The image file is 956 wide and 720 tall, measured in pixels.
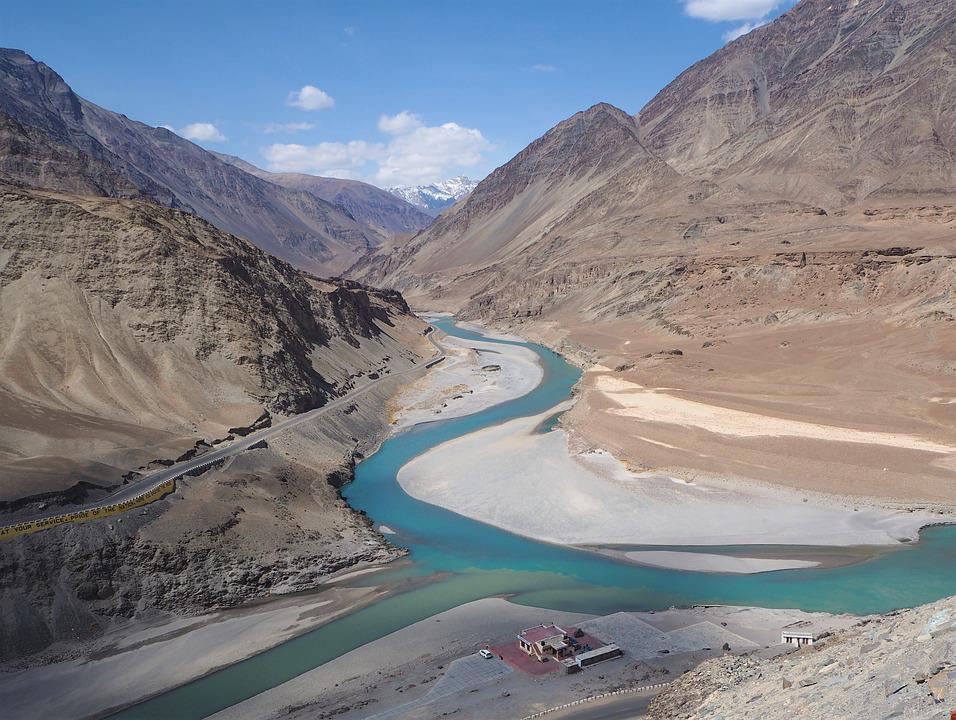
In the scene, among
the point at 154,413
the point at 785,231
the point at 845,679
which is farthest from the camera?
the point at 785,231

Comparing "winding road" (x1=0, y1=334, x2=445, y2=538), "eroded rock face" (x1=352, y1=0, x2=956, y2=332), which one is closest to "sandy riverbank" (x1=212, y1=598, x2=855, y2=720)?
"winding road" (x1=0, y1=334, x2=445, y2=538)

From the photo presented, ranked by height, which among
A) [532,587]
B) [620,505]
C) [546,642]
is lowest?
[532,587]

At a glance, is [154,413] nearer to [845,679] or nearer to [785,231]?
[845,679]

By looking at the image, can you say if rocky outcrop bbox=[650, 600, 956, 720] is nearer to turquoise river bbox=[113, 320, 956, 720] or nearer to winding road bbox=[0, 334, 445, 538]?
turquoise river bbox=[113, 320, 956, 720]

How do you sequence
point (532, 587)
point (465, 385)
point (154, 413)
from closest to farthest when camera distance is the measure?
point (532, 587)
point (154, 413)
point (465, 385)

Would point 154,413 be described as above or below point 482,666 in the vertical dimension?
above

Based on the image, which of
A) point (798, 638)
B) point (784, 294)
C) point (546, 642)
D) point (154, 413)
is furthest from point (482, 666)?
point (784, 294)

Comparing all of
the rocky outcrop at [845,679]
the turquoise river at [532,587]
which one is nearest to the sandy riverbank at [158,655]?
the turquoise river at [532,587]
